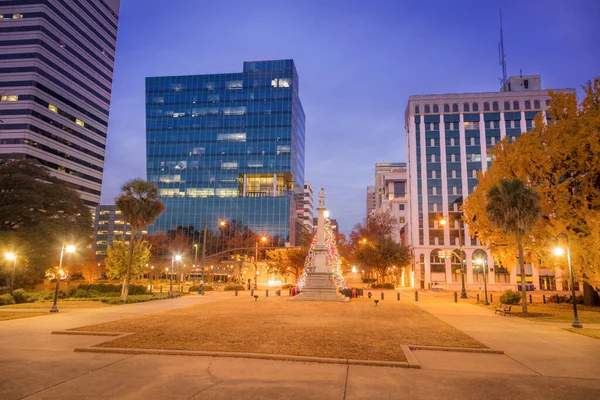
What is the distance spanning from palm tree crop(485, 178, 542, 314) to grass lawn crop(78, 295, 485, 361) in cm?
1010

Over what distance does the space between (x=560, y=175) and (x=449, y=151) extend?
44.4m

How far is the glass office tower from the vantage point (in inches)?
3762

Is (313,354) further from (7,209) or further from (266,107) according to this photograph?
(266,107)

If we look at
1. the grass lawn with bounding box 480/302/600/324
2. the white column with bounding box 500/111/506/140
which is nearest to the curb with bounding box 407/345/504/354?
the grass lawn with bounding box 480/302/600/324

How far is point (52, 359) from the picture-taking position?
36.7ft

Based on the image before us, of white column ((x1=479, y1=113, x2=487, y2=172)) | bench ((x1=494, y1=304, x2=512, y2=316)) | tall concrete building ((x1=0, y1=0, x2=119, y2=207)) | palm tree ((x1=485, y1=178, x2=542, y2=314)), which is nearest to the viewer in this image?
bench ((x1=494, y1=304, x2=512, y2=316))

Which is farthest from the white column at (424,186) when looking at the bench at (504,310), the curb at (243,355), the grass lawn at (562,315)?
the curb at (243,355)

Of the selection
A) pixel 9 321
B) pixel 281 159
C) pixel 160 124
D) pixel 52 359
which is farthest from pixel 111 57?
pixel 52 359

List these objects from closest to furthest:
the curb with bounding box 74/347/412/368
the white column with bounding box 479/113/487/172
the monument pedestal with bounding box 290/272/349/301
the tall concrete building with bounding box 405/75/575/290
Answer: the curb with bounding box 74/347/412/368, the monument pedestal with bounding box 290/272/349/301, the tall concrete building with bounding box 405/75/575/290, the white column with bounding box 479/113/487/172

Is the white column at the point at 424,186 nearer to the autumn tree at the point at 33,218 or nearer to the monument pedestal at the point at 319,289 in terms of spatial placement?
the monument pedestal at the point at 319,289

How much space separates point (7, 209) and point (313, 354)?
44.0 meters

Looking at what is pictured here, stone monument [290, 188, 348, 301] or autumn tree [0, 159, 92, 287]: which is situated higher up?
autumn tree [0, 159, 92, 287]

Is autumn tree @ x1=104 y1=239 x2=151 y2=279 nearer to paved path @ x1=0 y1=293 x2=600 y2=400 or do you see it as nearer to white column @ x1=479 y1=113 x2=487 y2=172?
paved path @ x1=0 y1=293 x2=600 y2=400

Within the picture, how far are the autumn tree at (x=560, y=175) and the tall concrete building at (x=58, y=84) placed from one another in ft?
370
